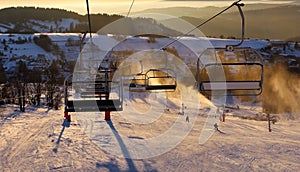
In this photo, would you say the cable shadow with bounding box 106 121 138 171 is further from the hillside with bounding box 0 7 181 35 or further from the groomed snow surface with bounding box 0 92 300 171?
the hillside with bounding box 0 7 181 35

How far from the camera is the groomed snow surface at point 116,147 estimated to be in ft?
33.7

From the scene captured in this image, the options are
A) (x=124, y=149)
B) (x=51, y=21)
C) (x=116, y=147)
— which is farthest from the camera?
(x=51, y=21)

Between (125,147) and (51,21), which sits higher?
(51,21)

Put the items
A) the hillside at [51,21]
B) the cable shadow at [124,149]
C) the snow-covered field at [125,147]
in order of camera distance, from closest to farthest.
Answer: the cable shadow at [124,149] < the snow-covered field at [125,147] < the hillside at [51,21]

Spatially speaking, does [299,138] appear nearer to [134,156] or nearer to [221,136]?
[221,136]

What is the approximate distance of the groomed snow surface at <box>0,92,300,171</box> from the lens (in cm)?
1026

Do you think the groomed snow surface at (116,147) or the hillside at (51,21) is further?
the hillside at (51,21)

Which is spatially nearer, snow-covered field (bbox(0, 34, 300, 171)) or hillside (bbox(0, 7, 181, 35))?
snow-covered field (bbox(0, 34, 300, 171))

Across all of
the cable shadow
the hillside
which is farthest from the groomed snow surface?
the hillside

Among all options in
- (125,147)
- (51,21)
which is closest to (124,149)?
(125,147)

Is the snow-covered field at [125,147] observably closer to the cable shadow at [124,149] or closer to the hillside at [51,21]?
the cable shadow at [124,149]

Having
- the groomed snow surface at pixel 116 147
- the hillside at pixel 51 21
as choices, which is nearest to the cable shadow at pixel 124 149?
the groomed snow surface at pixel 116 147

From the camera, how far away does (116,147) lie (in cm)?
1211

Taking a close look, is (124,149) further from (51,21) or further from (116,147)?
(51,21)
